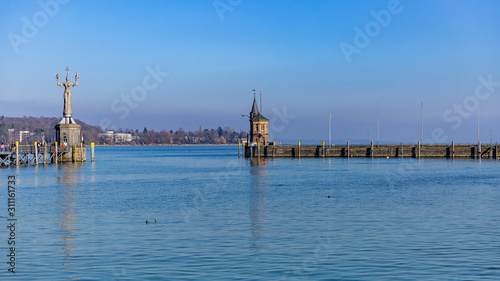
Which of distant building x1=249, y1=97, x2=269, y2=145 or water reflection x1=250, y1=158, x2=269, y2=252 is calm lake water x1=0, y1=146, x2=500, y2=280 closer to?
water reflection x1=250, y1=158, x2=269, y2=252

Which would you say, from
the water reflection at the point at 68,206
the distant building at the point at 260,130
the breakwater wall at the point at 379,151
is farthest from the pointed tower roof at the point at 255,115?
the water reflection at the point at 68,206

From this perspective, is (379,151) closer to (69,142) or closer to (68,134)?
(69,142)

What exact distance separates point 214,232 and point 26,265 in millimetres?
9742

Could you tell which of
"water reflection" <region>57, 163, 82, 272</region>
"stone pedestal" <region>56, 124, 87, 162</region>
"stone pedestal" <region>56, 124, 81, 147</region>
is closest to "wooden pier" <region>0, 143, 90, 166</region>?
"stone pedestal" <region>56, 124, 87, 162</region>

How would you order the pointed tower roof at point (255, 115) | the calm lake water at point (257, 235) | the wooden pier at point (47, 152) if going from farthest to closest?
the pointed tower roof at point (255, 115) → the wooden pier at point (47, 152) → the calm lake water at point (257, 235)

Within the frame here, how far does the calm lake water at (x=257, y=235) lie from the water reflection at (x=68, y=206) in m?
0.11

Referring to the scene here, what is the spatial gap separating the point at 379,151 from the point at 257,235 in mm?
103559

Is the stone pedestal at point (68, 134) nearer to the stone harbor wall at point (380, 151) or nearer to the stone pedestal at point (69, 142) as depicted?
the stone pedestal at point (69, 142)

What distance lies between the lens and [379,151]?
129375 mm

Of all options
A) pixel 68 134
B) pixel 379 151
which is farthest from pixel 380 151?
pixel 68 134

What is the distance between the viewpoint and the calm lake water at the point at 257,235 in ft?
72.6

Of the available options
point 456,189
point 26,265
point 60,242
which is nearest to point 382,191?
point 456,189

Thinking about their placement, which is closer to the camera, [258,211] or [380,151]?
[258,211]

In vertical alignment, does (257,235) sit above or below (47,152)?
below
